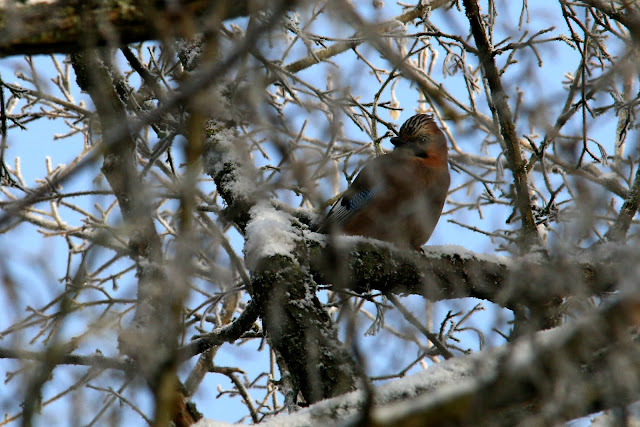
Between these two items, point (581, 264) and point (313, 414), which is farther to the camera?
point (581, 264)

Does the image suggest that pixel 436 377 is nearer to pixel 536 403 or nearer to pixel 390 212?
pixel 536 403

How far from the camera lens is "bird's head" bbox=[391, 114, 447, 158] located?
19.0ft

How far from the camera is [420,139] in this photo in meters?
5.96

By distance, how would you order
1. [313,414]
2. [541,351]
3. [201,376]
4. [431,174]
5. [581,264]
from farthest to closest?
[431,174] → [201,376] → [581,264] → [313,414] → [541,351]

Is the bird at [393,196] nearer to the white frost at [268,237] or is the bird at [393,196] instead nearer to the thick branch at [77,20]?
the white frost at [268,237]

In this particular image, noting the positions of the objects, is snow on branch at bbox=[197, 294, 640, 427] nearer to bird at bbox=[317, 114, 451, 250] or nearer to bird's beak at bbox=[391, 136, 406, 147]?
bird at bbox=[317, 114, 451, 250]

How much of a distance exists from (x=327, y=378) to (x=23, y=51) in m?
2.05

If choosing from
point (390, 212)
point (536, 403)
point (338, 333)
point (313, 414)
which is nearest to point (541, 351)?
point (536, 403)

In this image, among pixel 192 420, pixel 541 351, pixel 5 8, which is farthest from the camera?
pixel 192 420

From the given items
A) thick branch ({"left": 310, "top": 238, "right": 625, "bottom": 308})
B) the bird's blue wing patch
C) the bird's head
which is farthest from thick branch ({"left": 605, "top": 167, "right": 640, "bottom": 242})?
the bird's blue wing patch

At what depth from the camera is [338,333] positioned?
3633 millimetres

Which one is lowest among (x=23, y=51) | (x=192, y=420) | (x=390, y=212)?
(x=192, y=420)

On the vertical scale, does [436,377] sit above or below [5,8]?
below

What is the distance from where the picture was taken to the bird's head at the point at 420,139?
5.80m
